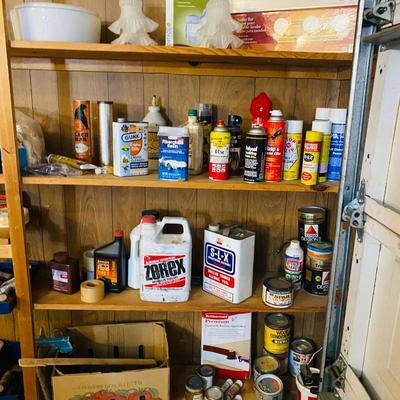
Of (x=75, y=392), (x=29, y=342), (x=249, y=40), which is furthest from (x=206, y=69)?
(x=75, y=392)

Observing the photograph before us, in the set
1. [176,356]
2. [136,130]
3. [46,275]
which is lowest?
[176,356]

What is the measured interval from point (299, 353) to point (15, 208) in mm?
1100

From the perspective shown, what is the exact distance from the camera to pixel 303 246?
1.39 metres

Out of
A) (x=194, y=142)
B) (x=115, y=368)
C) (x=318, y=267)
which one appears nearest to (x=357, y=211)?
(x=318, y=267)

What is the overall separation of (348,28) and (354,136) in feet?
1.33

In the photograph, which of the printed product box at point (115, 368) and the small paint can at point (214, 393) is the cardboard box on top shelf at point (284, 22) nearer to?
the printed product box at point (115, 368)

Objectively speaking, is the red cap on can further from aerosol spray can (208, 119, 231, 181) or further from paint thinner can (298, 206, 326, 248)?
paint thinner can (298, 206, 326, 248)

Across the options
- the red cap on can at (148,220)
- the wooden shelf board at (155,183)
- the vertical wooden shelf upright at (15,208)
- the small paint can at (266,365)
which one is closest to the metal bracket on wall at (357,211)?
the wooden shelf board at (155,183)

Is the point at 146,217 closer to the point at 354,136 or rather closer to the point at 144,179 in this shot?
the point at 144,179

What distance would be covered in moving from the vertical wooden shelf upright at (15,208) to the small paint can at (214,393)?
0.58m

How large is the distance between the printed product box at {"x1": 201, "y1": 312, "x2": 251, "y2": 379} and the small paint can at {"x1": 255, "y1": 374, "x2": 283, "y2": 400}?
15 centimetres

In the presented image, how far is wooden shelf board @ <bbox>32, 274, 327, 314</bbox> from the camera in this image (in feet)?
4.12

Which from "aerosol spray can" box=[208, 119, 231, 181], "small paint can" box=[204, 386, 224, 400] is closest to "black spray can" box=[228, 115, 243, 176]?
"aerosol spray can" box=[208, 119, 231, 181]

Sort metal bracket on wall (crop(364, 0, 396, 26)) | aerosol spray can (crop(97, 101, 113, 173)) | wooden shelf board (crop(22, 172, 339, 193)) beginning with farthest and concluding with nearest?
aerosol spray can (crop(97, 101, 113, 173)), wooden shelf board (crop(22, 172, 339, 193)), metal bracket on wall (crop(364, 0, 396, 26))
